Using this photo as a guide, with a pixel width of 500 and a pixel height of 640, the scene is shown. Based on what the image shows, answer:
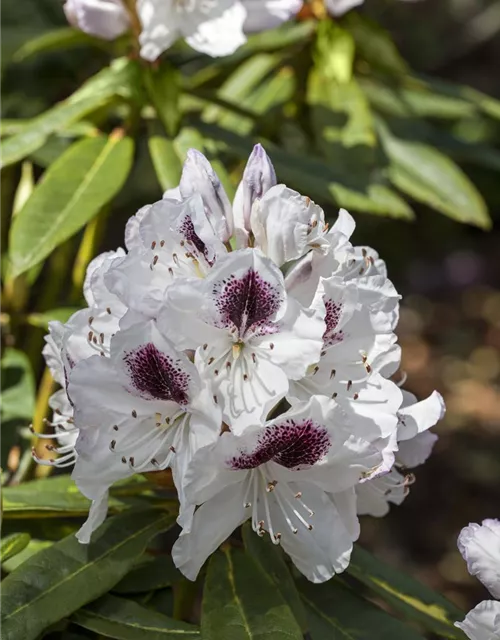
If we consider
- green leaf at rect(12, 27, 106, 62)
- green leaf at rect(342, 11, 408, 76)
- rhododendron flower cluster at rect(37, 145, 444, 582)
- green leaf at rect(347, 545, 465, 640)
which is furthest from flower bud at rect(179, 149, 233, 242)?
green leaf at rect(342, 11, 408, 76)

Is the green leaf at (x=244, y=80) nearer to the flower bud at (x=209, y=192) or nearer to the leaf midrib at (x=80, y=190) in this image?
the leaf midrib at (x=80, y=190)

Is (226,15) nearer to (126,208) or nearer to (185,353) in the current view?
(185,353)

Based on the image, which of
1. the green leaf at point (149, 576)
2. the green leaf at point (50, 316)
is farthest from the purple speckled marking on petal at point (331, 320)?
the green leaf at point (50, 316)

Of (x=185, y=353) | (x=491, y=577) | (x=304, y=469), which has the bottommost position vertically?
→ (x=491, y=577)

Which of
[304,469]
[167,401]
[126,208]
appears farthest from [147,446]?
[126,208]

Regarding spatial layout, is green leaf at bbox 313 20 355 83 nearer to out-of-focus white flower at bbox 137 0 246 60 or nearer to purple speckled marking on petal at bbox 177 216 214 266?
out-of-focus white flower at bbox 137 0 246 60

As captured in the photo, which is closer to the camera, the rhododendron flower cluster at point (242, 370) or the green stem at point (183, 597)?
the rhododendron flower cluster at point (242, 370)

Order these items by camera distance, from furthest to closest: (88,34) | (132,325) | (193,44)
Result: 1. (88,34)
2. (193,44)
3. (132,325)
